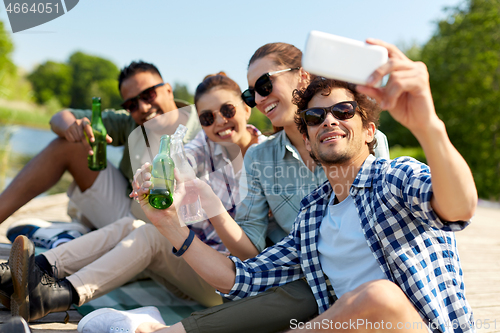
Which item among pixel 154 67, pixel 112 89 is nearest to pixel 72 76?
pixel 112 89

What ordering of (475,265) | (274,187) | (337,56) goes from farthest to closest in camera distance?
(475,265) → (274,187) → (337,56)

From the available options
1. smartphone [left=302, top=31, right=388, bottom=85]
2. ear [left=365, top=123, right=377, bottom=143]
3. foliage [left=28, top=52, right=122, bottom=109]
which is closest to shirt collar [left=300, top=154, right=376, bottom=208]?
ear [left=365, top=123, right=377, bottom=143]

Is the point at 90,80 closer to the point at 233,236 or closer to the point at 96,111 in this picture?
the point at 96,111

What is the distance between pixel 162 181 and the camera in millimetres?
2217

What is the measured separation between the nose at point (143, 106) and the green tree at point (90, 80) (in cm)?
8076

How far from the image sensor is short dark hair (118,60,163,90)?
4023 millimetres

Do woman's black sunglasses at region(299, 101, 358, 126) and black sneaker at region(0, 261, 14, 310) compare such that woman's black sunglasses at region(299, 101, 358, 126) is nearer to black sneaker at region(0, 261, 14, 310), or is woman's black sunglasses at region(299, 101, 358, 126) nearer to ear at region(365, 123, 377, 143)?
ear at region(365, 123, 377, 143)

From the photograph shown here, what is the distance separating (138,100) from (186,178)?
72.6 inches

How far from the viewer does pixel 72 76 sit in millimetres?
86625

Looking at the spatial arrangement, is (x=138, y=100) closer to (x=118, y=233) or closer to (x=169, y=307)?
(x=118, y=233)

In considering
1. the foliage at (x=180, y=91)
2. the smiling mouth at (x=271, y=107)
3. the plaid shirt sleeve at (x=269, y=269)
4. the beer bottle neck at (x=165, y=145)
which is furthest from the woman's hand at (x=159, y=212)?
the foliage at (x=180, y=91)

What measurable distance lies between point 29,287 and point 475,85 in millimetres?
19840

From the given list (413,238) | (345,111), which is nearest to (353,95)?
(345,111)

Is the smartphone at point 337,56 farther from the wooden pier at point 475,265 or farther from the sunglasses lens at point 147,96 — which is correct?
the sunglasses lens at point 147,96
